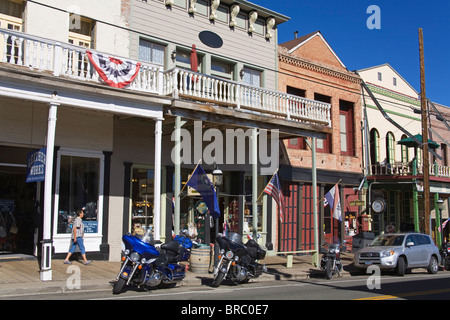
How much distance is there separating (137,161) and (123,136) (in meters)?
0.99

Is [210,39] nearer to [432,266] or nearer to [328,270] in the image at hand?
[328,270]

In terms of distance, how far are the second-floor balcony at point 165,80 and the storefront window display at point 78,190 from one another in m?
2.83

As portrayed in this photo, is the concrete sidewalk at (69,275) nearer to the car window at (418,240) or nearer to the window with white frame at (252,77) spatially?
the car window at (418,240)


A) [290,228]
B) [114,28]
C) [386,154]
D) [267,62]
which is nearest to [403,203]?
[386,154]

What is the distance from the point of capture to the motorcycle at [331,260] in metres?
14.4

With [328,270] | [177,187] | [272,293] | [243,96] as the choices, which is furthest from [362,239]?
[272,293]

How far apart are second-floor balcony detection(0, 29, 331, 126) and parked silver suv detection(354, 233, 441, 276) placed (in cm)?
542

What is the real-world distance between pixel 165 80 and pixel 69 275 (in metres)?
6.59

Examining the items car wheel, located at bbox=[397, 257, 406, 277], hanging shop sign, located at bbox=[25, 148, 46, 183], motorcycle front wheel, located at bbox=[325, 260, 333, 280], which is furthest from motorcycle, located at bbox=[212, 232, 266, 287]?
car wheel, located at bbox=[397, 257, 406, 277]

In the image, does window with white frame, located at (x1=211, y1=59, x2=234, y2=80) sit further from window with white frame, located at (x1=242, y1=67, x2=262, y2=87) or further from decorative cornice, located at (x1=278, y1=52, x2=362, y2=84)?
decorative cornice, located at (x1=278, y1=52, x2=362, y2=84)

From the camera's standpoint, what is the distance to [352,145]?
80.5 feet

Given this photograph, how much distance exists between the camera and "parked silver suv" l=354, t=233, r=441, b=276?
15.8m

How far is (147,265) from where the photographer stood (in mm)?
10297

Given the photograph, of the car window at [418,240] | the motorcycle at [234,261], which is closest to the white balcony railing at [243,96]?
the motorcycle at [234,261]
